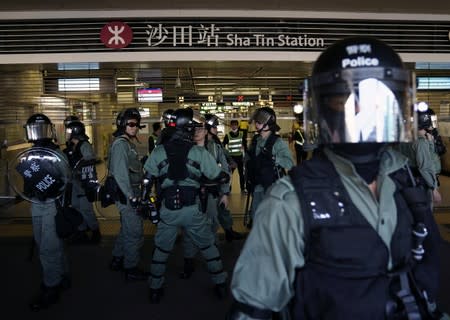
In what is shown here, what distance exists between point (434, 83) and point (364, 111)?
7.53 meters

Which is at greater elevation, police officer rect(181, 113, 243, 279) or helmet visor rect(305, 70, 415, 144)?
helmet visor rect(305, 70, 415, 144)

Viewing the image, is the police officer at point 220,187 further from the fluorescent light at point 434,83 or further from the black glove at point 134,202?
the fluorescent light at point 434,83

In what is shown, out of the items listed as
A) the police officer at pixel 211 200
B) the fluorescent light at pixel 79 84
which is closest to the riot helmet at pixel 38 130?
the police officer at pixel 211 200

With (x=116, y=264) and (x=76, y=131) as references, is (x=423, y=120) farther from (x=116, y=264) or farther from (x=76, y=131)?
(x=76, y=131)

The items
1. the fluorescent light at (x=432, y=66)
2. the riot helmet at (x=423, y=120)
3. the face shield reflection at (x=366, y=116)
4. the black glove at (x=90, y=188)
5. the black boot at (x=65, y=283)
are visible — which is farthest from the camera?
the fluorescent light at (x=432, y=66)

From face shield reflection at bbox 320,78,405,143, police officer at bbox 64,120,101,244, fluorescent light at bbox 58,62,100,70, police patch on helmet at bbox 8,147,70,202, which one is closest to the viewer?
face shield reflection at bbox 320,78,405,143

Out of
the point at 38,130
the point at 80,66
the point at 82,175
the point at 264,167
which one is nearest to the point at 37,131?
the point at 38,130

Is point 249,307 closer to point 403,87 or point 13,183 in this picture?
point 403,87

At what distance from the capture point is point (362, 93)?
1464 mm

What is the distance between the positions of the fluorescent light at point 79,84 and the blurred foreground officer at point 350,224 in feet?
22.4

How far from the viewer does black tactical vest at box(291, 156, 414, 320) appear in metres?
1.31

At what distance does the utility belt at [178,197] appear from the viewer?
3721 millimetres

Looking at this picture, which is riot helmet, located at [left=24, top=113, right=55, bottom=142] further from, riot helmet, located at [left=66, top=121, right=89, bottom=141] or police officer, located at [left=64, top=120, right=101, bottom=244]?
riot helmet, located at [left=66, top=121, right=89, bottom=141]

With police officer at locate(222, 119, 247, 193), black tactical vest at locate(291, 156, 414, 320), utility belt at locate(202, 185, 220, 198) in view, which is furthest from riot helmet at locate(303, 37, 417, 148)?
police officer at locate(222, 119, 247, 193)
